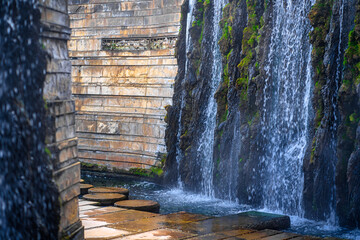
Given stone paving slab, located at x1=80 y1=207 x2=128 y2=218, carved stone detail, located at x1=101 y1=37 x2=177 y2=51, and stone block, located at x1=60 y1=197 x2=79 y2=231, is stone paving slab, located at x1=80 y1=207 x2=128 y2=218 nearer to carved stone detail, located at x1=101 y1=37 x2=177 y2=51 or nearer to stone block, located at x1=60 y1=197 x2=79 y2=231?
stone block, located at x1=60 y1=197 x2=79 y2=231

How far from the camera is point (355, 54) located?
10.9 metres

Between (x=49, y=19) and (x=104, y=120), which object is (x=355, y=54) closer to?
(x=49, y=19)

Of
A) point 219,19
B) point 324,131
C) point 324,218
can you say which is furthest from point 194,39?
point 324,218

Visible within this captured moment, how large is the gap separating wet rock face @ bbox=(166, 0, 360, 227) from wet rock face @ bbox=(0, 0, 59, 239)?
6.83 meters

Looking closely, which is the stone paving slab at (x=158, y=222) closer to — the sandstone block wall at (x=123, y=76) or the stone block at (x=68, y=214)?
the stone block at (x=68, y=214)

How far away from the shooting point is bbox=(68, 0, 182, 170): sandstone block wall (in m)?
19.0

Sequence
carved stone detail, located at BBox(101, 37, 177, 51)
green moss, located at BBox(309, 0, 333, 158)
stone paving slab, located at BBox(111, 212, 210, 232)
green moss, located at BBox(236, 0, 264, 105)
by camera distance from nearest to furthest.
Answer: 1. stone paving slab, located at BBox(111, 212, 210, 232)
2. green moss, located at BBox(309, 0, 333, 158)
3. green moss, located at BBox(236, 0, 264, 105)
4. carved stone detail, located at BBox(101, 37, 177, 51)

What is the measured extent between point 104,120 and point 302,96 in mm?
9730

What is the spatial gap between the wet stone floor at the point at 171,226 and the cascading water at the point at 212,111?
19.7 ft

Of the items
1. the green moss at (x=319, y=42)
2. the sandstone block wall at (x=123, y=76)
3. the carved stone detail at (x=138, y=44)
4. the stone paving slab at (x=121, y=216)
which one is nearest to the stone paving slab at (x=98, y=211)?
the stone paving slab at (x=121, y=216)

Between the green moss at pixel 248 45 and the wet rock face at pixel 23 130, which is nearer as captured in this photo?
the wet rock face at pixel 23 130

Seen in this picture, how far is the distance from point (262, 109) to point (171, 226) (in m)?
5.98

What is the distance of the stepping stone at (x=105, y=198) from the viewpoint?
10.8 meters

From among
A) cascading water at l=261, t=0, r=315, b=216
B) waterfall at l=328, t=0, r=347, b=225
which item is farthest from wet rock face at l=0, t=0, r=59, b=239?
cascading water at l=261, t=0, r=315, b=216
